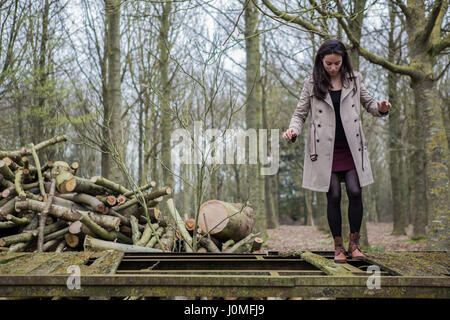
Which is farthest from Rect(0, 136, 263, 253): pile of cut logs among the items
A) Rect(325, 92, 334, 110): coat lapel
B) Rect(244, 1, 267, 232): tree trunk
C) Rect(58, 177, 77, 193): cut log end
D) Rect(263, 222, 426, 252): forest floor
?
Rect(244, 1, 267, 232): tree trunk

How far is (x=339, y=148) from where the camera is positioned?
11.7 ft

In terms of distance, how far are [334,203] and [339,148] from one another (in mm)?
521

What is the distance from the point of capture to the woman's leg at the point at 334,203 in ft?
11.3

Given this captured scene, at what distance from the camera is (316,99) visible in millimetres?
3578

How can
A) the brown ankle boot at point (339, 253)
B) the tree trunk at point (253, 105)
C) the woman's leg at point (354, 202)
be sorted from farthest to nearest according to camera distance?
the tree trunk at point (253, 105), the woman's leg at point (354, 202), the brown ankle boot at point (339, 253)

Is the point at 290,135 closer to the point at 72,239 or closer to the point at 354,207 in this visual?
the point at 354,207

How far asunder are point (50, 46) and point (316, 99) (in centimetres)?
1161

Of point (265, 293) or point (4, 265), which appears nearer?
point (265, 293)

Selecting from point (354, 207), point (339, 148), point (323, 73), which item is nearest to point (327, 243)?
point (354, 207)

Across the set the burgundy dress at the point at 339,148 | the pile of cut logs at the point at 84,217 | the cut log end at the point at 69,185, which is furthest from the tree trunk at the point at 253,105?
the burgundy dress at the point at 339,148

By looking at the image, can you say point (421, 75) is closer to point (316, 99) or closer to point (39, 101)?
point (316, 99)

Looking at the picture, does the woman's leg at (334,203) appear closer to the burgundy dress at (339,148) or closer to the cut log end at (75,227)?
the burgundy dress at (339,148)

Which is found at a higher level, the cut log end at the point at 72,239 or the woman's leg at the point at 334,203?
the woman's leg at the point at 334,203
